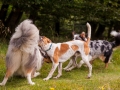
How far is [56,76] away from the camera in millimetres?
8898

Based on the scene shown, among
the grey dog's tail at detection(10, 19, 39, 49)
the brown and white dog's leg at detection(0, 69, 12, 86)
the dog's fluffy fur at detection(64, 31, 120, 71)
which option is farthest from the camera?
the dog's fluffy fur at detection(64, 31, 120, 71)

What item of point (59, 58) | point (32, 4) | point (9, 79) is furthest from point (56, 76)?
point (32, 4)

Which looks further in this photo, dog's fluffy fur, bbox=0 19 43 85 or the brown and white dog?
the brown and white dog

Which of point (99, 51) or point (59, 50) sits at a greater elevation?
point (59, 50)

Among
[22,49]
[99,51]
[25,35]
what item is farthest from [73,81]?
[99,51]

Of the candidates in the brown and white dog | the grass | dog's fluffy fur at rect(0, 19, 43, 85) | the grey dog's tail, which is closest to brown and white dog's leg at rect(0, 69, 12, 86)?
dog's fluffy fur at rect(0, 19, 43, 85)

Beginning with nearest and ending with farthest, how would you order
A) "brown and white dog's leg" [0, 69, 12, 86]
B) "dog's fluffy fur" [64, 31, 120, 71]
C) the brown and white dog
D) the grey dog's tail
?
the grey dog's tail
"brown and white dog's leg" [0, 69, 12, 86]
the brown and white dog
"dog's fluffy fur" [64, 31, 120, 71]

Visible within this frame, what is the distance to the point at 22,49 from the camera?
719cm

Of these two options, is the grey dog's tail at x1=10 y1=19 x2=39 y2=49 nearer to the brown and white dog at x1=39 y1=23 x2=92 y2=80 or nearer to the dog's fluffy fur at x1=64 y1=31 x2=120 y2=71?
the brown and white dog at x1=39 y1=23 x2=92 y2=80

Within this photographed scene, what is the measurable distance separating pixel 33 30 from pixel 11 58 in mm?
758

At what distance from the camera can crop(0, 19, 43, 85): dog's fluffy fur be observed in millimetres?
7156

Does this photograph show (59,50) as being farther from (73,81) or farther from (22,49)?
(22,49)

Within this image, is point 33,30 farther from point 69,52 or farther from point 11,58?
point 69,52

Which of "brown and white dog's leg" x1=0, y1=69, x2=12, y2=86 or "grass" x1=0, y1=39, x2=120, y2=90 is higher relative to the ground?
"brown and white dog's leg" x1=0, y1=69, x2=12, y2=86
